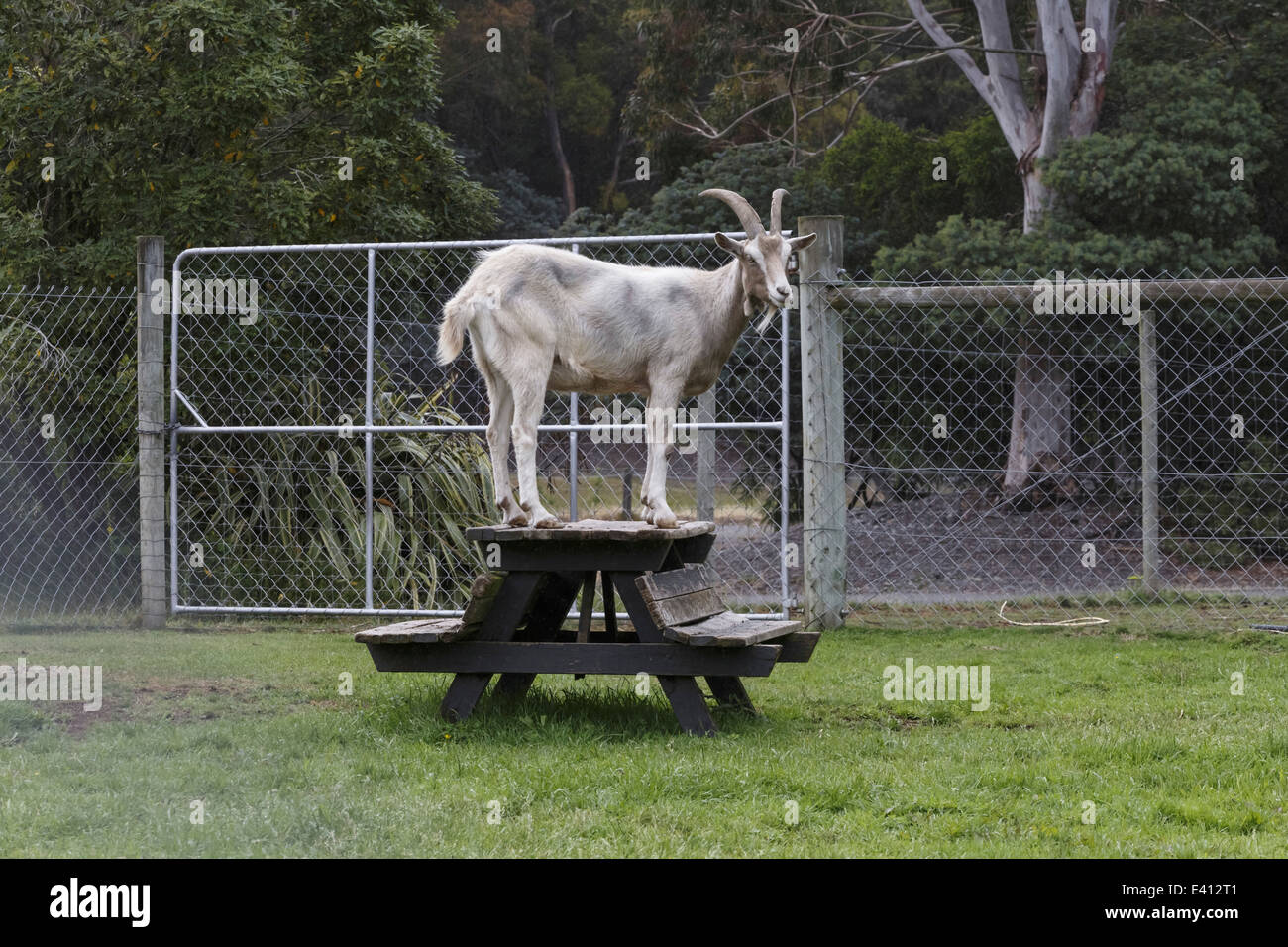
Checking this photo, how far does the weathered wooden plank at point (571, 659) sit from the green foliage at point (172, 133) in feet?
19.4

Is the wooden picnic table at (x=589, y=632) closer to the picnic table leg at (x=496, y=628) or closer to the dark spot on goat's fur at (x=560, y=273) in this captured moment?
the picnic table leg at (x=496, y=628)

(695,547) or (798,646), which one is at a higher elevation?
(695,547)

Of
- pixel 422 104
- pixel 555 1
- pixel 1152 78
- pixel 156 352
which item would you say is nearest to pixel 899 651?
pixel 156 352

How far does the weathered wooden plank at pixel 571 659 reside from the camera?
18.2 ft

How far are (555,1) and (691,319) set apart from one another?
2415cm

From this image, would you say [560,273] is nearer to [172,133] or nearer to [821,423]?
[821,423]

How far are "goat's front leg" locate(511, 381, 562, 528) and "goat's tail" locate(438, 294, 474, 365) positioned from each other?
332mm

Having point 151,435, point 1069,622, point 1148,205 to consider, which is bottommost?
point 1069,622

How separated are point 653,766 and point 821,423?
379 cm

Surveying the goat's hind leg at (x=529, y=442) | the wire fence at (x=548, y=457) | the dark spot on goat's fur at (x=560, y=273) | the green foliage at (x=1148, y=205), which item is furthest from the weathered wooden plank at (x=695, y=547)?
the green foliage at (x=1148, y=205)

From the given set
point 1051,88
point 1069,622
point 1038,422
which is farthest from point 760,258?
point 1051,88

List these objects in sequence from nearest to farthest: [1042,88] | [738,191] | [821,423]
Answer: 1. [821,423]
2. [1042,88]
3. [738,191]

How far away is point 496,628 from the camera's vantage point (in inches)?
227

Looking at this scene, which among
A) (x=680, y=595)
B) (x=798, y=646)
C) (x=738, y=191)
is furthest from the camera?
(x=738, y=191)
